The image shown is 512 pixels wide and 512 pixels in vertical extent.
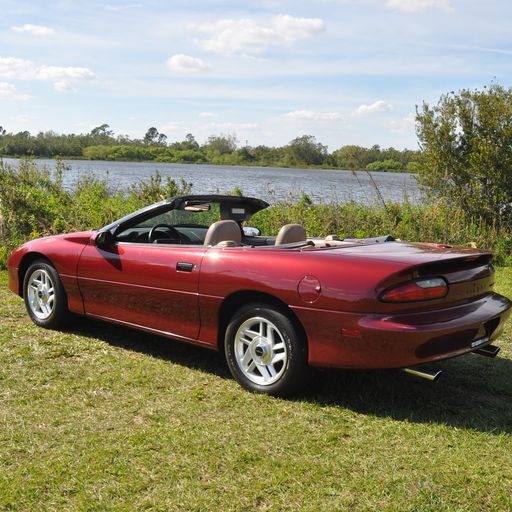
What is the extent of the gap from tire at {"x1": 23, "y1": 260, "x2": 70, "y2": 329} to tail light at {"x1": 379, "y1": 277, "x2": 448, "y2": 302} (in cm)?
315

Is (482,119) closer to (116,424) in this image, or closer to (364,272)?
(364,272)

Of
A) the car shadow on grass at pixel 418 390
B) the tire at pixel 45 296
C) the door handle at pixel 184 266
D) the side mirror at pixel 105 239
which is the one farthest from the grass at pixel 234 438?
the side mirror at pixel 105 239

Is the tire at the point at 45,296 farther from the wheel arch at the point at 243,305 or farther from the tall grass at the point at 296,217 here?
the tall grass at the point at 296,217

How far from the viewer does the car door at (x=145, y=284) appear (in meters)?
4.61

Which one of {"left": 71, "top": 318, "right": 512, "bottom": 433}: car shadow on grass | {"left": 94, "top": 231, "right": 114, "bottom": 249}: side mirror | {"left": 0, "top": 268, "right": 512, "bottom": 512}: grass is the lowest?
{"left": 0, "top": 268, "right": 512, "bottom": 512}: grass

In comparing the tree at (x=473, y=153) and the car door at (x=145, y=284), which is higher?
the tree at (x=473, y=153)

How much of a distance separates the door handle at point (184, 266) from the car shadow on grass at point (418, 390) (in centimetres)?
83

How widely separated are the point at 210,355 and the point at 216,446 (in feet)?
5.92

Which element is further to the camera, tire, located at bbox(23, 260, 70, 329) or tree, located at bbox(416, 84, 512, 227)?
tree, located at bbox(416, 84, 512, 227)

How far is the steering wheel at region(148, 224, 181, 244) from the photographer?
5.37 metres

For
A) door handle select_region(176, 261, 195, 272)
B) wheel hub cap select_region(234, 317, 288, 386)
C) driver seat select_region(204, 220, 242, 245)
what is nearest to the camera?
wheel hub cap select_region(234, 317, 288, 386)

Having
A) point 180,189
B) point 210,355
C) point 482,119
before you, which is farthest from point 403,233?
point 210,355

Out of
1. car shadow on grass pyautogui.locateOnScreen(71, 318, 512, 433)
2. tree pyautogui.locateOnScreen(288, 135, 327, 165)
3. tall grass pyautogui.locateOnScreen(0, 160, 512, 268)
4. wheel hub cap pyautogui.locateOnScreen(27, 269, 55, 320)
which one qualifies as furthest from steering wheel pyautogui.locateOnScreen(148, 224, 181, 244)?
tree pyautogui.locateOnScreen(288, 135, 327, 165)

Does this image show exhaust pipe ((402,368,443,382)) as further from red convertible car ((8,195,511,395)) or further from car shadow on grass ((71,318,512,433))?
car shadow on grass ((71,318,512,433))
